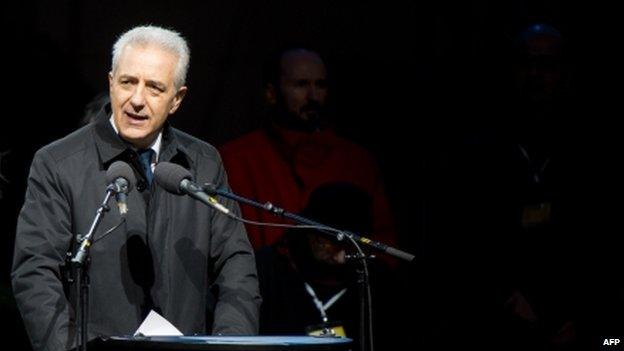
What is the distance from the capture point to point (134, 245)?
3.75 m

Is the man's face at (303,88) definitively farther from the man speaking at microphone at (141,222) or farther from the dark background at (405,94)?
the man speaking at microphone at (141,222)

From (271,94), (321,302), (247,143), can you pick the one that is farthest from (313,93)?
(321,302)

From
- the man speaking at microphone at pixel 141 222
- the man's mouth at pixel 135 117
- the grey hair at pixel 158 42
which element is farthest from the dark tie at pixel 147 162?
the grey hair at pixel 158 42

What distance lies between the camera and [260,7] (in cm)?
592

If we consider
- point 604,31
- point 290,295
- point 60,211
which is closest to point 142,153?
point 60,211

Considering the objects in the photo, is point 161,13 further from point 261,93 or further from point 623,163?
point 623,163

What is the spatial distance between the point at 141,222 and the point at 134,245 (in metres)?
0.07

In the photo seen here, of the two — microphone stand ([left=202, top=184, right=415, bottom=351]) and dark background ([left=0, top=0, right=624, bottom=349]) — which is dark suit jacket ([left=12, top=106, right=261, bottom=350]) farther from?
dark background ([left=0, top=0, right=624, bottom=349])

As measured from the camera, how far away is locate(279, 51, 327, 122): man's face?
18.1ft

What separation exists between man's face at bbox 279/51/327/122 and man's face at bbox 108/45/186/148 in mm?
1668

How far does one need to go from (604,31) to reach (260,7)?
5.33 ft

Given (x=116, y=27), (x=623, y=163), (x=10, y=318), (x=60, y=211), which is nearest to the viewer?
(x=60, y=211)

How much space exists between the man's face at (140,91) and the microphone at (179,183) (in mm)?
445

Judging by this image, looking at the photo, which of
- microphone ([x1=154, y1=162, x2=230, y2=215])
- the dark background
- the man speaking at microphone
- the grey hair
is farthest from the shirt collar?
the dark background
